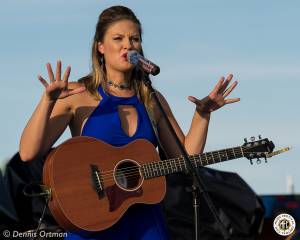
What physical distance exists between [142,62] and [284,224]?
3.14 meters

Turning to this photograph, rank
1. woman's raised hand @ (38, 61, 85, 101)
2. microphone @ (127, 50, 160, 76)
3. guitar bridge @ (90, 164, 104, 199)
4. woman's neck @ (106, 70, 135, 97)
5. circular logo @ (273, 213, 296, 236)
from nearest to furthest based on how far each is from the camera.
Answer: microphone @ (127, 50, 160, 76) → woman's raised hand @ (38, 61, 85, 101) → guitar bridge @ (90, 164, 104, 199) → woman's neck @ (106, 70, 135, 97) → circular logo @ (273, 213, 296, 236)

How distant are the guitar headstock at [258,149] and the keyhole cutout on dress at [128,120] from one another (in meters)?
0.72

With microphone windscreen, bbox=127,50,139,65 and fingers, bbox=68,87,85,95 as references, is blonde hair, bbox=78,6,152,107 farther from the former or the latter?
fingers, bbox=68,87,85,95

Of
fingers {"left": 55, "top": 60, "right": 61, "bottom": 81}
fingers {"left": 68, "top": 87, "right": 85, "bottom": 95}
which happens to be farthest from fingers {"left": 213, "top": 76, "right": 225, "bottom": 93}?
fingers {"left": 55, "top": 60, "right": 61, "bottom": 81}

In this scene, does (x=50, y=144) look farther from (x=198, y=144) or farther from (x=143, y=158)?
(x=198, y=144)

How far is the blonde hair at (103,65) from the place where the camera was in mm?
5000

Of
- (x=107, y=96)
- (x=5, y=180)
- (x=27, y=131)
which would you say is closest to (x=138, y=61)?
(x=107, y=96)

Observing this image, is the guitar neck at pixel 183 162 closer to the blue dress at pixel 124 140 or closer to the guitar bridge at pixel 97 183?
the blue dress at pixel 124 140

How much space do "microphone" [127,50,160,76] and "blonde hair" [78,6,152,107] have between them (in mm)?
234

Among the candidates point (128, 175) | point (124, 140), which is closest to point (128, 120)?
point (124, 140)

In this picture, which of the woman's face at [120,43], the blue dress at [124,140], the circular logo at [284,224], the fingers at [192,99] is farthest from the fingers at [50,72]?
the circular logo at [284,224]

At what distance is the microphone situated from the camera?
436cm

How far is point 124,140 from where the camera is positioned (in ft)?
16.0

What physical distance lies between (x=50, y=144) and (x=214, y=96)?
3.65ft
